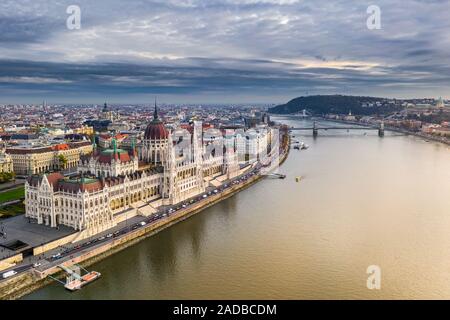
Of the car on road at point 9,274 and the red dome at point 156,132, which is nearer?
the car on road at point 9,274

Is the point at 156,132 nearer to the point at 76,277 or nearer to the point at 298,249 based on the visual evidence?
the point at 298,249

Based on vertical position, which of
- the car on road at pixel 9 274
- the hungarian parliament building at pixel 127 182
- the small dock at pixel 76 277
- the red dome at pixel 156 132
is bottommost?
the small dock at pixel 76 277

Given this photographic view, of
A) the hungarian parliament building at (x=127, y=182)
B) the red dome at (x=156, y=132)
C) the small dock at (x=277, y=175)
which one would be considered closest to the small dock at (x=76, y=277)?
the hungarian parliament building at (x=127, y=182)

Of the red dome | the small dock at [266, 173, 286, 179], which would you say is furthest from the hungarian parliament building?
the small dock at [266, 173, 286, 179]

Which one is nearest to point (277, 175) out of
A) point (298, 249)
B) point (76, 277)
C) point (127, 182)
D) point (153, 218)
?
point (127, 182)

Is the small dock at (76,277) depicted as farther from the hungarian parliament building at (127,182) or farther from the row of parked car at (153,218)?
the hungarian parliament building at (127,182)

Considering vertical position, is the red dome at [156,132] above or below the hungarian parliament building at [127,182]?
above
